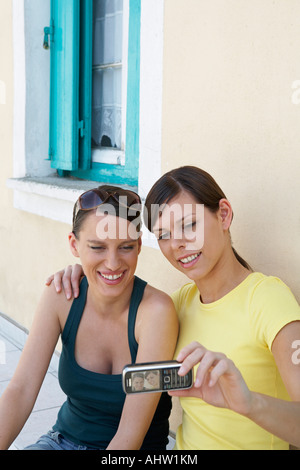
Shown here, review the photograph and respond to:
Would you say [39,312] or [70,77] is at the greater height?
[70,77]

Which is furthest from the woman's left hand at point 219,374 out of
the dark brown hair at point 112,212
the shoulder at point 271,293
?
the dark brown hair at point 112,212

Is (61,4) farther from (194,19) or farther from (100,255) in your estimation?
(100,255)

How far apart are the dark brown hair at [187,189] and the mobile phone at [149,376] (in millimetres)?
663

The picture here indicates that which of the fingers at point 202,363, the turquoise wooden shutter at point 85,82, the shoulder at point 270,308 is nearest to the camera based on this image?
the fingers at point 202,363

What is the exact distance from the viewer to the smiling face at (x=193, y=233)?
1.94m

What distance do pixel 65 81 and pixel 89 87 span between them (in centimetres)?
19

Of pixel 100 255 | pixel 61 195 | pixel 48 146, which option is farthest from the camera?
pixel 48 146

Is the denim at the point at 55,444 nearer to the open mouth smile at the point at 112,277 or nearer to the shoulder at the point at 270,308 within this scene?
the open mouth smile at the point at 112,277

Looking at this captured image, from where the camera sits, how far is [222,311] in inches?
77.5

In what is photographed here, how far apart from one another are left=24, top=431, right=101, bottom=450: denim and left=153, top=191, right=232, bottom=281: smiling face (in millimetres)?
779

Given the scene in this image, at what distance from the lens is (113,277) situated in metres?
2.12

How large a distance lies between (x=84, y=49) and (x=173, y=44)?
1.45 meters
